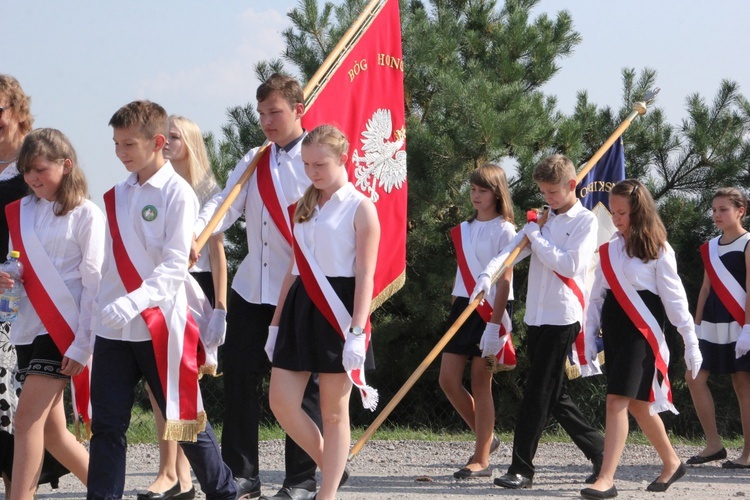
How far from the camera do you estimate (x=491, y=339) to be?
21.0 feet

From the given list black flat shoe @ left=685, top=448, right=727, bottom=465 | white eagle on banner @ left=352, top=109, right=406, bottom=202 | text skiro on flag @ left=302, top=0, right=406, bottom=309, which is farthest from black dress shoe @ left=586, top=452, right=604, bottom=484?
white eagle on banner @ left=352, top=109, right=406, bottom=202

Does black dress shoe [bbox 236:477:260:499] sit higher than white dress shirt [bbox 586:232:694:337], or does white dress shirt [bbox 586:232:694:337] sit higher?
white dress shirt [bbox 586:232:694:337]

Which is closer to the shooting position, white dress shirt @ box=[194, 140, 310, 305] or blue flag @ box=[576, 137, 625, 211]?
white dress shirt @ box=[194, 140, 310, 305]

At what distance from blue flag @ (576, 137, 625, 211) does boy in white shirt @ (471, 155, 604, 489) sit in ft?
4.64

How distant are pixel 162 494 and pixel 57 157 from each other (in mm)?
1734

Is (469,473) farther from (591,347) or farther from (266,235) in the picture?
(266,235)

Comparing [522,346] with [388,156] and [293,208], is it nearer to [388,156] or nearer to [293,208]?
[388,156]

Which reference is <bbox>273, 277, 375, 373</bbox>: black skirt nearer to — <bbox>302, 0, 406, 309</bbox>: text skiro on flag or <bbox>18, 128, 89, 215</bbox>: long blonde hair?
<bbox>18, 128, 89, 215</bbox>: long blonde hair

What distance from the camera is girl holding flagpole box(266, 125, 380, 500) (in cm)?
458

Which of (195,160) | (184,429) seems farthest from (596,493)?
(195,160)

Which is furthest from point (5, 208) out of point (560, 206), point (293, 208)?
point (560, 206)

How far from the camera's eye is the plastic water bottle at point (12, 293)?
4504mm

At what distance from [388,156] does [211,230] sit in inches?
52.0

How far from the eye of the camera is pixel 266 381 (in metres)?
9.04
